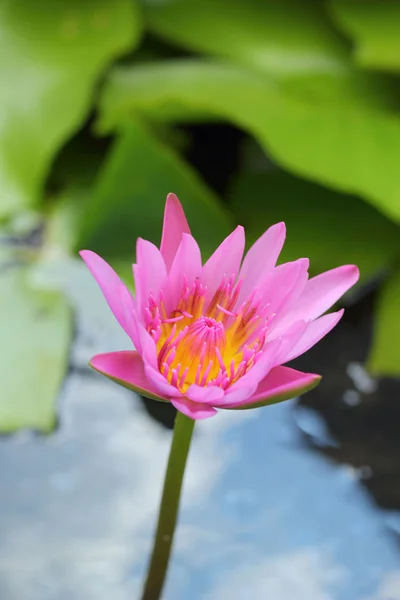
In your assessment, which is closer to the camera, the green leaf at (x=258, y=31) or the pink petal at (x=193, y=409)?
the pink petal at (x=193, y=409)

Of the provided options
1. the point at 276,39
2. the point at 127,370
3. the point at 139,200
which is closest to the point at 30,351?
the point at 139,200

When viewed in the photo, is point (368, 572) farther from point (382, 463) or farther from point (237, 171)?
point (237, 171)

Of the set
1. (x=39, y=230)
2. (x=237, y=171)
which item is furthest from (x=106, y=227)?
(x=237, y=171)

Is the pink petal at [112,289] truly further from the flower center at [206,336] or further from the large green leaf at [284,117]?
the large green leaf at [284,117]

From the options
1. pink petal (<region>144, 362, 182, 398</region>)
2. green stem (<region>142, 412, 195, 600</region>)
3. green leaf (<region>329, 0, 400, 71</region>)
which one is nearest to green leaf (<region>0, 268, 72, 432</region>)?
green stem (<region>142, 412, 195, 600</region>)

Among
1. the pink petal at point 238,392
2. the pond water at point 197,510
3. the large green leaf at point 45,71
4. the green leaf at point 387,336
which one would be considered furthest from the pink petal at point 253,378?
the large green leaf at point 45,71

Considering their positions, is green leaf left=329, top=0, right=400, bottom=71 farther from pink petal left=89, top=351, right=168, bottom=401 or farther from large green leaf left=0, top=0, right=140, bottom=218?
pink petal left=89, top=351, right=168, bottom=401

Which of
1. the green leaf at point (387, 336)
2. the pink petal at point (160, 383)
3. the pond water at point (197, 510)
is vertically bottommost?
the pond water at point (197, 510)
